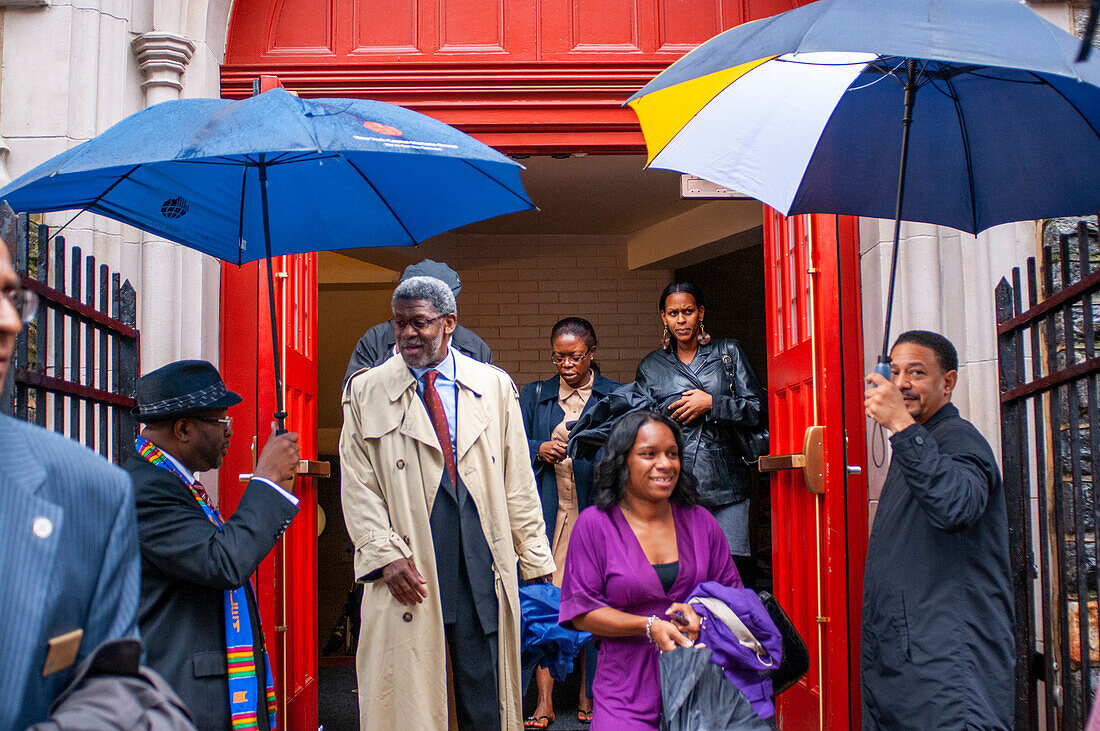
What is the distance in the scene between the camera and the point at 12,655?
4.95ft

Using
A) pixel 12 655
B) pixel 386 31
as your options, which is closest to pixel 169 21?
pixel 386 31

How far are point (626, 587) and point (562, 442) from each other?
79.5 inches

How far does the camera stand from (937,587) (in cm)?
317

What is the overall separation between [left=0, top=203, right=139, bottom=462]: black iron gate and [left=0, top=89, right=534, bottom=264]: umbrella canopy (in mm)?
162

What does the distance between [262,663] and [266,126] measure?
1465mm

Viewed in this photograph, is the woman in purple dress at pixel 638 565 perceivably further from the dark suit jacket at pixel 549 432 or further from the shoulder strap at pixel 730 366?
the shoulder strap at pixel 730 366

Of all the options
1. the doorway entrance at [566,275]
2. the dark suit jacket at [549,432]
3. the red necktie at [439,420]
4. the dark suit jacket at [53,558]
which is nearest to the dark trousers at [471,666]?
the red necktie at [439,420]

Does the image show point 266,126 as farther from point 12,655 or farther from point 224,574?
point 12,655

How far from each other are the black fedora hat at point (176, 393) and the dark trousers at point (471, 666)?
3.89ft

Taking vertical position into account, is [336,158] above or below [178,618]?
above

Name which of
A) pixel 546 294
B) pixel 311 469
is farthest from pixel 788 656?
pixel 546 294

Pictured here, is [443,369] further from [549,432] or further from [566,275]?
[566,275]

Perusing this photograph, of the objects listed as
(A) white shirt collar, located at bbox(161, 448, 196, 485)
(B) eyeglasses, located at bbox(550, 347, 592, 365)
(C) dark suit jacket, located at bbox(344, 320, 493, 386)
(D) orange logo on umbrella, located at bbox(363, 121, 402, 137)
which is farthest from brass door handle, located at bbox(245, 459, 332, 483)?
(D) orange logo on umbrella, located at bbox(363, 121, 402, 137)

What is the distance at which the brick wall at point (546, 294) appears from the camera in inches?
404
